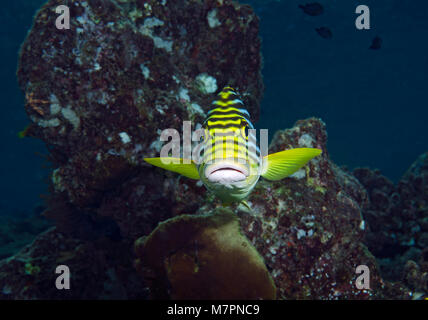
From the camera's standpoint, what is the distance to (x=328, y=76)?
49.3m

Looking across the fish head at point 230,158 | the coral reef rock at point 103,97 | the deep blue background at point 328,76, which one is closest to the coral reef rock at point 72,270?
the coral reef rock at point 103,97

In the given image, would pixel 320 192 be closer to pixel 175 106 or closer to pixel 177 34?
pixel 175 106

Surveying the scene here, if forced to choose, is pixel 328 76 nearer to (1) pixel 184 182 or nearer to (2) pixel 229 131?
(1) pixel 184 182

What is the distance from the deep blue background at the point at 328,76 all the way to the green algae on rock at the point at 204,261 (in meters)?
7.31

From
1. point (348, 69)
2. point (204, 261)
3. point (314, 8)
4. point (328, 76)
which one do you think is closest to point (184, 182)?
point (204, 261)

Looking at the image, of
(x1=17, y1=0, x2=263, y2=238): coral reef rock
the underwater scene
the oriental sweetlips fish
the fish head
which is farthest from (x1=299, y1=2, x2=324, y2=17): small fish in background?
the fish head

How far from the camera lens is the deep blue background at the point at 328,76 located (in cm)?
2931

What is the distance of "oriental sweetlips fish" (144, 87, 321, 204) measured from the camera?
212cm

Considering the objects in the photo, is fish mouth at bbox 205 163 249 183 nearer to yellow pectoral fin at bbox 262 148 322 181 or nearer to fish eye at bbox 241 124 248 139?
fish eye at bbox 241 124 248 139

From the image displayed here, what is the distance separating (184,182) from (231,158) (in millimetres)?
3016

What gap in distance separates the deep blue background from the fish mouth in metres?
8.86

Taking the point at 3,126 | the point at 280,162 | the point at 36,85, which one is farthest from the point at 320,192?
the point at 3,126

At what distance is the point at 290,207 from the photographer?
164 inches

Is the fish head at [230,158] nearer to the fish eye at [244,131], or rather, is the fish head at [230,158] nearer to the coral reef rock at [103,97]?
the fish eye at [244,131]
